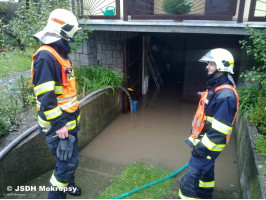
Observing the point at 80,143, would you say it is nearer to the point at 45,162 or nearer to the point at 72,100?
the point at 45,162

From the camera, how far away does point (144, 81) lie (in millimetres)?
8195

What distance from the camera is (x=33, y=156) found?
348 centimetres

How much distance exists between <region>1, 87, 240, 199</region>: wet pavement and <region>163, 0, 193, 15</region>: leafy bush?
9.04 ft

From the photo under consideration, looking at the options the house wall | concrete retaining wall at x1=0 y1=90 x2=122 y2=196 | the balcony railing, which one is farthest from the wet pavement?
the balcony railing

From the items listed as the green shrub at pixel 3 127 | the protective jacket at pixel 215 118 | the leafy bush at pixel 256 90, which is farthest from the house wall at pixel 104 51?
the protective jacket at pixel 215 118

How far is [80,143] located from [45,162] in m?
1.10

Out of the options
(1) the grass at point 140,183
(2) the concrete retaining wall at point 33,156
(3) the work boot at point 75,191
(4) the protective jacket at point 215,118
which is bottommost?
(1) the grass at point 140,183

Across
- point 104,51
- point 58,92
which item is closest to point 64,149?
point 58,92

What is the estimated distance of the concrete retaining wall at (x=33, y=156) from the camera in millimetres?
3072

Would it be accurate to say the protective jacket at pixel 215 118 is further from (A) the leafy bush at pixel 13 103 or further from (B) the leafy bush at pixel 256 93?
(A) the leafy bush at pixel 13 103

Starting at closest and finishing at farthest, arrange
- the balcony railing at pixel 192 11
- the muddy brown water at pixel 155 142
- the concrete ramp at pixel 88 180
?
the concrete ramp at pixel 88 180, the muddy brown water at pixel 155 142, the balcony railing at pixel 192 11

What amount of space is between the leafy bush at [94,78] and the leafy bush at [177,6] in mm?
2145

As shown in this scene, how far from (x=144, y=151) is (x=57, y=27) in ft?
10.3

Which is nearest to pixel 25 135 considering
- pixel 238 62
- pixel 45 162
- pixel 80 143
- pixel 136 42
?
pixel 45 162
